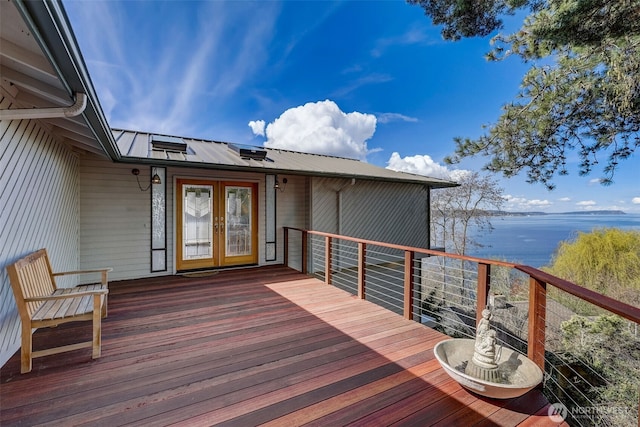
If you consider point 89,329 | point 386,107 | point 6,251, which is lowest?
point 89,329

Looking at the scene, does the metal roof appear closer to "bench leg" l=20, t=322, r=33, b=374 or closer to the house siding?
the house siding

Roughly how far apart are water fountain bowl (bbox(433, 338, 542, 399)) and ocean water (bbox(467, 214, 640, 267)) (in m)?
13.6

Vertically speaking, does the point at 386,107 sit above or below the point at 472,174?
above

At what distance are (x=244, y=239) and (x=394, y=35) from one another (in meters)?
7.94

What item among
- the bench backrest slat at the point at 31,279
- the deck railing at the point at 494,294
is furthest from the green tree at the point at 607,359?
the bench backrest slat at the point at 31,279

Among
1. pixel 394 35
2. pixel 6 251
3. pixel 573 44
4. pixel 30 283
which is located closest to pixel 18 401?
pixel 30 283

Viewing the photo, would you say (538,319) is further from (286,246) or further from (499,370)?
(286,246)

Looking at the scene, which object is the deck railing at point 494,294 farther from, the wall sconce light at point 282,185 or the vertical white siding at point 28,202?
the vertical white siding at point 28,202

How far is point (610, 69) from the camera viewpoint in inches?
143

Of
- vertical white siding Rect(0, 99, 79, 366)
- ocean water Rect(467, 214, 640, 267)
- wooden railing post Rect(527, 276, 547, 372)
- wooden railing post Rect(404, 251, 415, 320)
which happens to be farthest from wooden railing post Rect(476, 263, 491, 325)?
ocean water Rect(467, 214, 640, 267)

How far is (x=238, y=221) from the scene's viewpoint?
20.5 ft

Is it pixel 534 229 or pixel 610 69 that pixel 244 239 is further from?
pixel 534 229

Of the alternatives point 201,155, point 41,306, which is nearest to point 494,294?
point 41,306

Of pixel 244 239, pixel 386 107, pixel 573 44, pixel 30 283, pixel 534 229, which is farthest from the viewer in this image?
pixel 534 229
